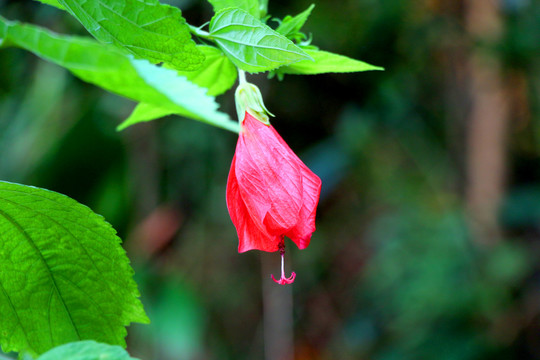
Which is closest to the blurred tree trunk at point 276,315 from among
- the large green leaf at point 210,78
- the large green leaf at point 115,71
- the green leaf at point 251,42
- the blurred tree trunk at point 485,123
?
the blurred tree trunk at point 485,123

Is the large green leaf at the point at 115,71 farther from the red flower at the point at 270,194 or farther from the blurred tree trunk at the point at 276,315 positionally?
the blurred tree trunk at the point at 276,315

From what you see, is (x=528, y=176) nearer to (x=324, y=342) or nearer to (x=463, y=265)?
(x=463, y=265)

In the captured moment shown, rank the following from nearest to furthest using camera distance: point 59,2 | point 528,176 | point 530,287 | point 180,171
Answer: point 59,2, point 530,287, point 180,171, point 528,176

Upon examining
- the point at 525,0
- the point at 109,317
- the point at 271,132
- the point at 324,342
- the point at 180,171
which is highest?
the point at 525,0

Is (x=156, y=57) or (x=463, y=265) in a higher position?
(x=156, y=57)

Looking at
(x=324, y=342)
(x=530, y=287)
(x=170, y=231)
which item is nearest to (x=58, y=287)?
(x=170, y=231)

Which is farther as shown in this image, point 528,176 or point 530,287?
point 528,176
